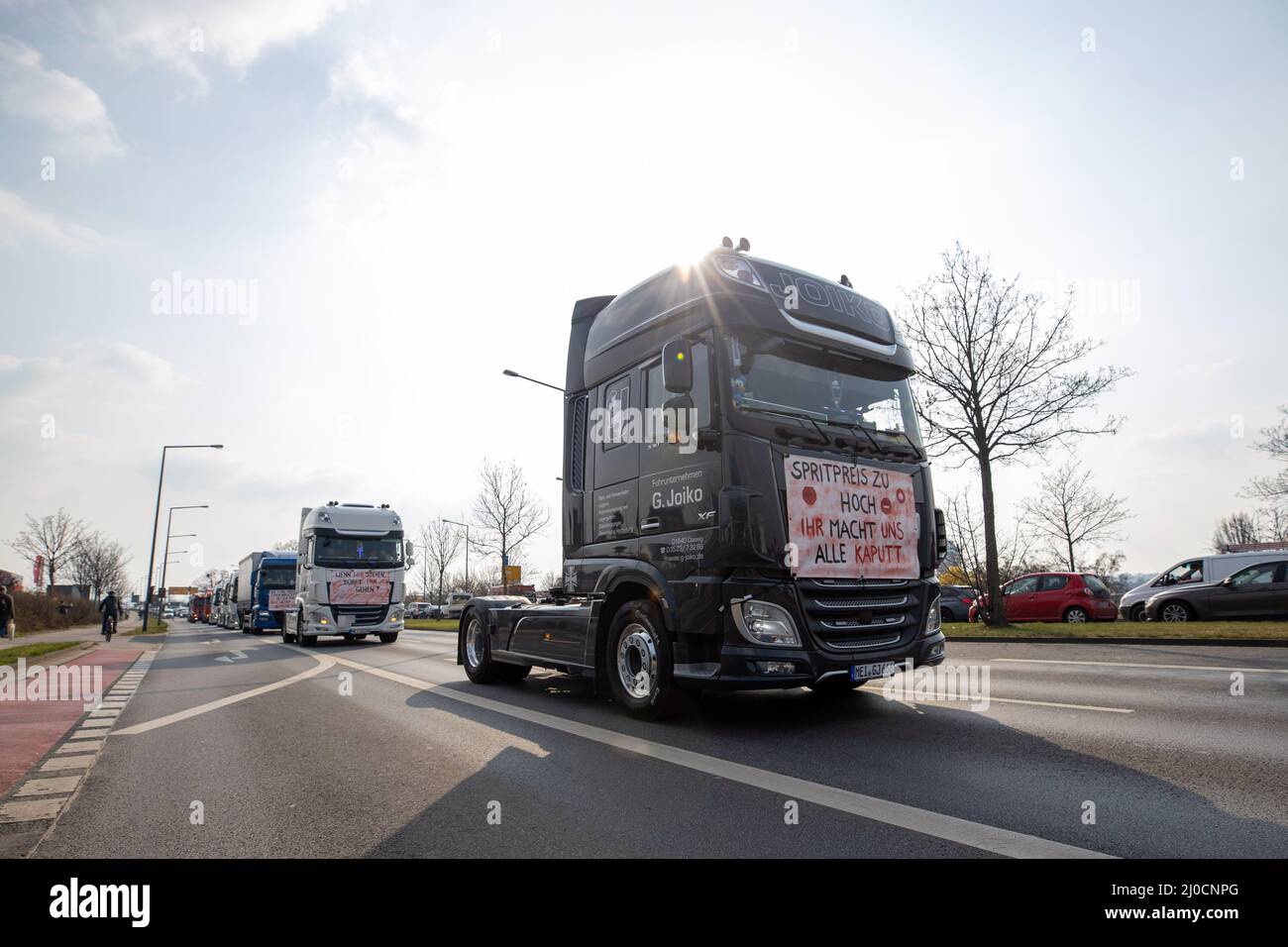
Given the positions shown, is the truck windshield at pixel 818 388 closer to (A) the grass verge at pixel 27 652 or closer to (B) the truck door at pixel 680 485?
(B) the truck door at pixel 680 485

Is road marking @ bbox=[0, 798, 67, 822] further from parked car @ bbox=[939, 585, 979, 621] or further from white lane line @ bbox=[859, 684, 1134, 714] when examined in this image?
parked car @ bbox=[939, 585, 979, 621]

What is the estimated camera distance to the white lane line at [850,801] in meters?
3.13

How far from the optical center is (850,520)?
5.93 meters

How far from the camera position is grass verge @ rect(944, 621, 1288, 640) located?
1216cm

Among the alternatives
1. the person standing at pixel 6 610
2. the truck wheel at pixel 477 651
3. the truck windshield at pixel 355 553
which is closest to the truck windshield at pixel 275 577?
the truck windshield at pixel 355 553

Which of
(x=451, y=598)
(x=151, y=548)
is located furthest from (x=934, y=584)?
(x=451, y=598)

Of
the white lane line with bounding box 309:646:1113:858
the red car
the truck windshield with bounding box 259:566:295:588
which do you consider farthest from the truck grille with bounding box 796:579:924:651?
the truck windshield with bounding box 259:566:295:588

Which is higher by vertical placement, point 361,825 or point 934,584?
point 934,584

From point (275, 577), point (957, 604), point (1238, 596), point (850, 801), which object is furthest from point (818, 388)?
point (275, 577)

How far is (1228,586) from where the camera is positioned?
16.3 meters

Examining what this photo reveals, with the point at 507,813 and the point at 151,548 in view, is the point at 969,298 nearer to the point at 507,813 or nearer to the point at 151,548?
the point at 507,813

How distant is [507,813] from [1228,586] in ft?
60.5

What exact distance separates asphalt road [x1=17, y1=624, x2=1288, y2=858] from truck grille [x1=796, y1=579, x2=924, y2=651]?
71cm
